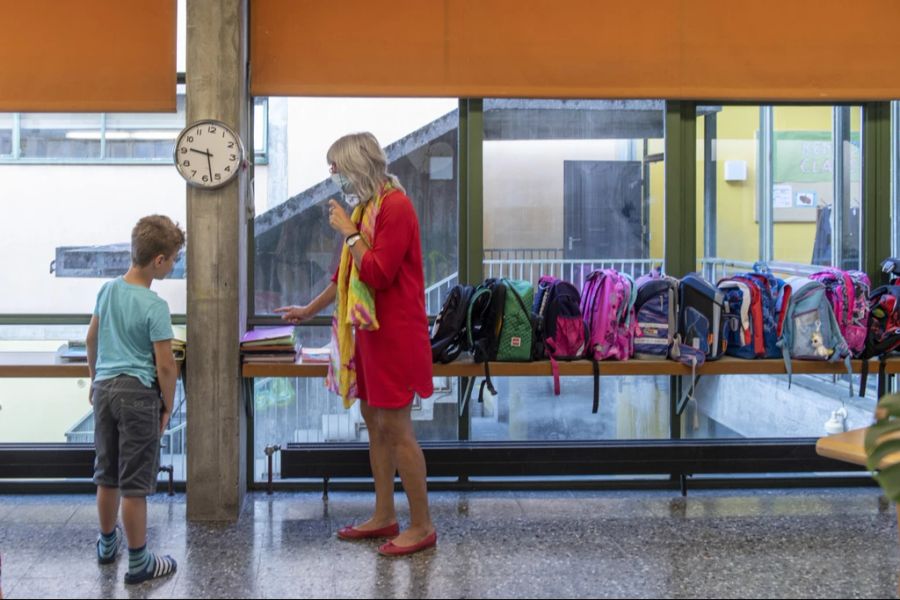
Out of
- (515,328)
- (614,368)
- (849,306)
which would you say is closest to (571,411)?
(614,368)

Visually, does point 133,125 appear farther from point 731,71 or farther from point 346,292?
point 731,71

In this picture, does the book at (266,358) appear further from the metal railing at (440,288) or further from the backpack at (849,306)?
the backpack at (849,306)

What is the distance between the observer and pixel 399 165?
5496mm

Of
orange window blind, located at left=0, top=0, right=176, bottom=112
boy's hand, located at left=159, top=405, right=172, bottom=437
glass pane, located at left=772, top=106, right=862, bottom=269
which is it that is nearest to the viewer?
boy's hand, located at left=159, top=405, right=172, bottom=437

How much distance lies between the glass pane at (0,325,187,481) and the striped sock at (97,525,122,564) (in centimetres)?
120

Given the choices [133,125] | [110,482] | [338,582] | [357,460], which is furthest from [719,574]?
[133,125]

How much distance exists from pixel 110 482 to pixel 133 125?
2098mm

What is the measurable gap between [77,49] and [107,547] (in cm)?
239

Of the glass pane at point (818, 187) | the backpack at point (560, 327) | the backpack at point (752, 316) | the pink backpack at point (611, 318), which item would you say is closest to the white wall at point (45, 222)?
the backpack at point (560, 327)

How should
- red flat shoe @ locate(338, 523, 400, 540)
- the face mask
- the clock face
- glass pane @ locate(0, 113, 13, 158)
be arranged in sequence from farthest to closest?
glass pane @ locate(0, 113, 13, 158), the clock face, red flat shoe @ locate(338, 523, 400, 540), the face mask

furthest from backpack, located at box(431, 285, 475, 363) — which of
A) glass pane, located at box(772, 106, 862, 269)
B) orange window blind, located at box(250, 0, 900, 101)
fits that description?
glass pane, located at box(772, 106, 862, 269)

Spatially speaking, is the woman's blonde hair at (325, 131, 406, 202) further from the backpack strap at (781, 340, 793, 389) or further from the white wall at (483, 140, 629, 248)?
the backpack strap at (781, 340, 793, 389)

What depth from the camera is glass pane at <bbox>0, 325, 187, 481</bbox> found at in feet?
17.9

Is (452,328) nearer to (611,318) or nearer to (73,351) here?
(611,318)
